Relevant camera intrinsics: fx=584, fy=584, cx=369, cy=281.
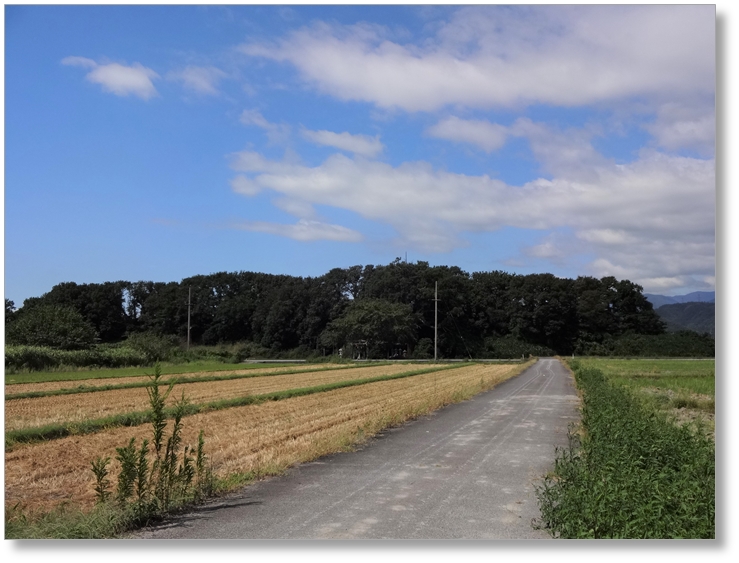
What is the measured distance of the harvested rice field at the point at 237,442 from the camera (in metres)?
8.87

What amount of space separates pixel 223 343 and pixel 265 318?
9699 mm

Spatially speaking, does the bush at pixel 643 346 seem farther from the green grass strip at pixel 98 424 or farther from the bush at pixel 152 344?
the bush at pixel 152 344

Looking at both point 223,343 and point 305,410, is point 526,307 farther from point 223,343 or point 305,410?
point 305,410

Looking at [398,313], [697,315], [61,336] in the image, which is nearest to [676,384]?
[697,315]

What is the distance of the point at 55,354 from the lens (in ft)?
129

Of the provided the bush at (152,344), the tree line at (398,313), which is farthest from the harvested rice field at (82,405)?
the tree line at (398,313)

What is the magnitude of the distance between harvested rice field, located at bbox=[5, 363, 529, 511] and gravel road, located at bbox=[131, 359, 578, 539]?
32.9 inches

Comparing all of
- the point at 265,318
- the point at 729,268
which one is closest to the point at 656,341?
the point at 729,268

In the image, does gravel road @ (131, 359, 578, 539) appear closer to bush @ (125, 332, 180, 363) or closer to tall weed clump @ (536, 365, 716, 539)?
tall weed clump @ (536, 365, 716, 539)

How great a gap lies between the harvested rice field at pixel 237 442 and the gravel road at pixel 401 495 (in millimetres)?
836

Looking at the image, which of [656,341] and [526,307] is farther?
[526,307]

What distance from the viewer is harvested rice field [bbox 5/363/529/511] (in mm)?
8867

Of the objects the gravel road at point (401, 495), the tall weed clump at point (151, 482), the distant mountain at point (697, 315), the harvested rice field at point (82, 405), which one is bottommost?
the harvested rice field at point (82, 405)

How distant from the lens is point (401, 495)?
26.7ft
